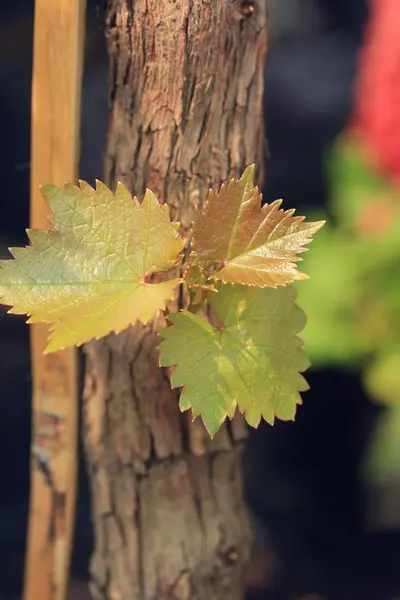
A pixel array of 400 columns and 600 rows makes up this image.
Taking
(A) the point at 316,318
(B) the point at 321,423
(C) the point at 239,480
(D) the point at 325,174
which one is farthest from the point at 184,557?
(D) the point at 325,174

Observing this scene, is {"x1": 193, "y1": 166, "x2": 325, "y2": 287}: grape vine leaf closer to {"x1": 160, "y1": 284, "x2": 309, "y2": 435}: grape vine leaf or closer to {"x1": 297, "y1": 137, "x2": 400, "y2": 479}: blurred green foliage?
{"x1": 160, "y1": 284, "x2": 309, "y2": 435}: grape vine leaf

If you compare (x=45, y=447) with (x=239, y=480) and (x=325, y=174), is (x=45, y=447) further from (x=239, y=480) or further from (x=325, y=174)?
(x=325, y=174)

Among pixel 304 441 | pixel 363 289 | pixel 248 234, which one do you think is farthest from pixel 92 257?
pixel 304 441

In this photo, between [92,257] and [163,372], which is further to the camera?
[163,372]

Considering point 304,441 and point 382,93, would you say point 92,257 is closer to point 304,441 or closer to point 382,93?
point 382,93

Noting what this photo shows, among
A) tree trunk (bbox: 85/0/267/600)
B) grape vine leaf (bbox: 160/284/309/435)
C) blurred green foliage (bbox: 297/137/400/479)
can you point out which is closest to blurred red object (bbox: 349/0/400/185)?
blurred green foliage (bbox: 297/137/400/479)
